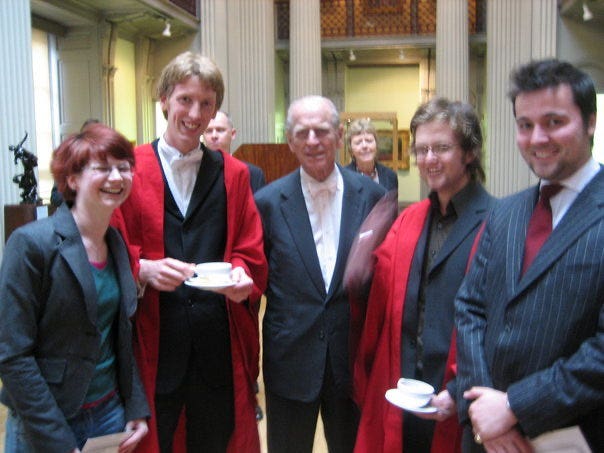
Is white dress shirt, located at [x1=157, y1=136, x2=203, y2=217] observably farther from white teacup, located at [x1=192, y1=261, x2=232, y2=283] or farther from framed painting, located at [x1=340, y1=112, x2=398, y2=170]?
framed painting, located at [x1=340, y1=112, x2=398, y2=170]

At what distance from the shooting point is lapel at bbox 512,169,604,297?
1.65 metres

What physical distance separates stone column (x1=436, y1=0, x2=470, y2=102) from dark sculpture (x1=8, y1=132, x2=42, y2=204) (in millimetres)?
A: 9705

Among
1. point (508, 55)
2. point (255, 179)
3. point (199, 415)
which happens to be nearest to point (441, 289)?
point (199, 415)

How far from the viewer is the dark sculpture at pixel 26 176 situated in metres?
6.61

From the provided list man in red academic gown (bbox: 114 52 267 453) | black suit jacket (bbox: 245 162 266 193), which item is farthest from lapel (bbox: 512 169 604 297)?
black suit jacket (bbox: 245 162 266 193)

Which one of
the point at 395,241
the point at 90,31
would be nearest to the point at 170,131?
the point at 395,241

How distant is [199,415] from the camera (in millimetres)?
2619

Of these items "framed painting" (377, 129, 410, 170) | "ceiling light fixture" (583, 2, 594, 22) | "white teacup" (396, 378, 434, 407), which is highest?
"ceiling light fixture" (583, 2, 594, 22)

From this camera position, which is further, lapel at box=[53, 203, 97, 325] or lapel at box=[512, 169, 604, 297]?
lapel at box=[53, 203, 97, 325]

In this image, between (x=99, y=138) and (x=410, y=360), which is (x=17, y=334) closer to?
(x=99, y=138)

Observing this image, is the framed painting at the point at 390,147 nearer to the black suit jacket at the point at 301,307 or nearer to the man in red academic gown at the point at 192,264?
the black suit jacket at the point at 301,307

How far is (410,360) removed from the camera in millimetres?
2334

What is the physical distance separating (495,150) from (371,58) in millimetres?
6940

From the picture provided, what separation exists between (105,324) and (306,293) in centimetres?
94
